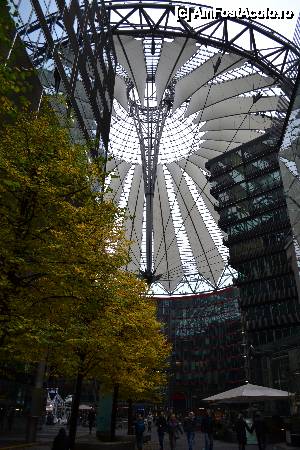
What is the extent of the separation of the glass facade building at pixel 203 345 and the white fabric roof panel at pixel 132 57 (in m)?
59.2

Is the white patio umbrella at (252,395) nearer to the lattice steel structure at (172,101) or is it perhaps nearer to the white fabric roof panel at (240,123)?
the lattice steel structure at (172,101)

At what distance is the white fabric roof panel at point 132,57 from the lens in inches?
1730

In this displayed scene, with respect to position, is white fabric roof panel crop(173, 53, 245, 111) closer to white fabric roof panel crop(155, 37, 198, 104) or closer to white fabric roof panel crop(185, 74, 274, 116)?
white fabric roof panel crop(185, 74, 274, 116)

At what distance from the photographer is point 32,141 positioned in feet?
41.3

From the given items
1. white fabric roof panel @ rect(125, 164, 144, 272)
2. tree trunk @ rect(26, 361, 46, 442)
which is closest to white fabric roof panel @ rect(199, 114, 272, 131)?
white fabric roof panel @ rect(125, 164, 144, 272)

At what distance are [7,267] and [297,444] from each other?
16584mm

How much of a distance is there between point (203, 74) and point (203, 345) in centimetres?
7432

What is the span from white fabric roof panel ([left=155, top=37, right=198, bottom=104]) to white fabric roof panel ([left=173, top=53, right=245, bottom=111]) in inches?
83.3

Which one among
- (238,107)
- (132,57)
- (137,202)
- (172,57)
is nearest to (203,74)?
(172,57)

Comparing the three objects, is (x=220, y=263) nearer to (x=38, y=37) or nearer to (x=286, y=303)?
(x=286, y=303)

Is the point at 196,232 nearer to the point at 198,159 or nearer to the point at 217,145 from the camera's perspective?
the point at 198,159

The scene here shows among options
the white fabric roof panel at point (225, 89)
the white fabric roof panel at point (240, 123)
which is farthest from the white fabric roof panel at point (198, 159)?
the white fabric roof panel at point (225, 89)

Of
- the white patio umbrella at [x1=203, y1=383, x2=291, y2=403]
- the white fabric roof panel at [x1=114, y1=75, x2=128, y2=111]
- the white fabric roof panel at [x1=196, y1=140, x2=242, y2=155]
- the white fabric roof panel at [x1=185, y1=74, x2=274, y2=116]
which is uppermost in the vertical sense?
the white fabric roof panel at [x1=114, y1=75, x2=128, y2=111]

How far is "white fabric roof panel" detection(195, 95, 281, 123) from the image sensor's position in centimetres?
4731
